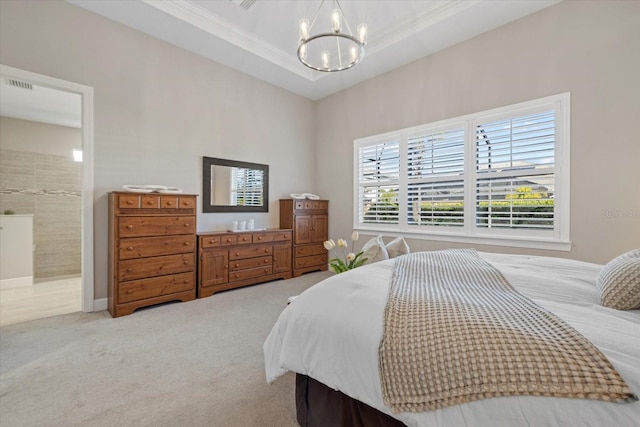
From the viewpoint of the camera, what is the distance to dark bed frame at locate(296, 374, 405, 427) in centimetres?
108

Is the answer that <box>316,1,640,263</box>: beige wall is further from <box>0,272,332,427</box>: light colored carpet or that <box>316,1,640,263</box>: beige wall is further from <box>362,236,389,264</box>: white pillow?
<box>0,272,332,427</box>: light colored carpet

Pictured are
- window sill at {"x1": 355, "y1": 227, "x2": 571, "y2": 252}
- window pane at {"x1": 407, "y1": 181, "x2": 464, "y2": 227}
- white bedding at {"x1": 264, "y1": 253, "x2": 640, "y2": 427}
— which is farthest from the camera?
window pane at {"x1": 407, "y1": 181, "x2": 464, "y2": 227}

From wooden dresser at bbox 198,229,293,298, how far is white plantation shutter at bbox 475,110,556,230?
2803mm

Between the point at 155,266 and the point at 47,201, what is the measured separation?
136 inches

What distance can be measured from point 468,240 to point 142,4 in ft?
15.0

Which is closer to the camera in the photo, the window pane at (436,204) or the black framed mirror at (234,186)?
the window pane at (436,204)

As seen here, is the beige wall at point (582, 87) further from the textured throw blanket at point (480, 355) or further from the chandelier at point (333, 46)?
the textured throw blanket at point (480, 355)

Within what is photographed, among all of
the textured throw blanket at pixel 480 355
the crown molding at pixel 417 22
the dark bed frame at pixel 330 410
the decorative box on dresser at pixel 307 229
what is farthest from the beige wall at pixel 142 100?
the textured throw blanket at pixel 480 355

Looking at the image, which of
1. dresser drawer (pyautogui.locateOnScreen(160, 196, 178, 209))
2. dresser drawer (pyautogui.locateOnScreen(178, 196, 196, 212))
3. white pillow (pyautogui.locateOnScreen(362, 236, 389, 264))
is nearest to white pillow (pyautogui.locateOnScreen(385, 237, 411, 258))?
white pillow (pyautogui.locateOnScreen(362, 236, 389, 264))

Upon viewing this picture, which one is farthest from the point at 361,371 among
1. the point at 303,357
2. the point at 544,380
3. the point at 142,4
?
the point at 142,4

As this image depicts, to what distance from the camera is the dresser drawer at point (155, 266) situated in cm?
289

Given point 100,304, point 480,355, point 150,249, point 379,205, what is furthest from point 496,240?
point 100,304

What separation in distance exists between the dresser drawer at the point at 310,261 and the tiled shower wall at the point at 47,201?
158 inches

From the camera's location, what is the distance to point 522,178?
3.10 m
